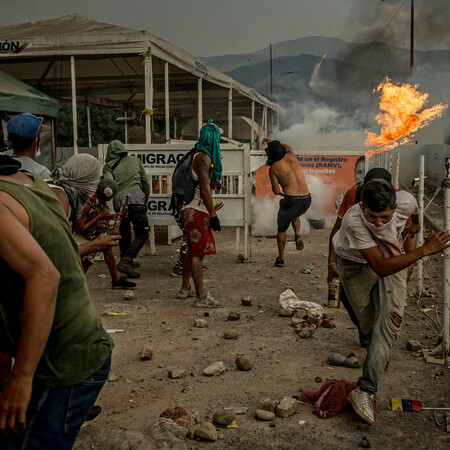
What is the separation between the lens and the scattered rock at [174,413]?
3358 millimetres

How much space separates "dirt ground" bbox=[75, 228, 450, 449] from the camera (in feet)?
10.4

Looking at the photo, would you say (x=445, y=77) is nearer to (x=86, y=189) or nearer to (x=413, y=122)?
(x=413, y=122)

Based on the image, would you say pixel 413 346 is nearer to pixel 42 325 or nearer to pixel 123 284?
pixel 42 325

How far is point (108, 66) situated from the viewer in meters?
13.6

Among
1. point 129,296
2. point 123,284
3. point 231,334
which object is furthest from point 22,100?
point 231,334

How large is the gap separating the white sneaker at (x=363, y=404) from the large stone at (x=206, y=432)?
871mm

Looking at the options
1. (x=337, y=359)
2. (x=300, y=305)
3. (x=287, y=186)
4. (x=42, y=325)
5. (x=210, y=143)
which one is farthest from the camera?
(x=287, y=186)

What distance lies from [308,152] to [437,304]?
22.9ft

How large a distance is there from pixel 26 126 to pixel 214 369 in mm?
2241

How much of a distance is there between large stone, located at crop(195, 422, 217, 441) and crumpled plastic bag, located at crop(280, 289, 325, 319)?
8.49 ft

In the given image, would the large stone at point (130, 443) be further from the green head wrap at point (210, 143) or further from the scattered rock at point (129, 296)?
the green head wrap at point (210, 143)

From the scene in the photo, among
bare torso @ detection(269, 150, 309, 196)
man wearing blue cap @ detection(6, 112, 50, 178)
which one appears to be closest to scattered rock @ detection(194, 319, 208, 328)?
man wearing blue cap @ detection(6, 112, 50, 178)

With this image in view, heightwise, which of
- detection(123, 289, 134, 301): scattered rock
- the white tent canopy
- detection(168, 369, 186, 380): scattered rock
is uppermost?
the white tent canopy

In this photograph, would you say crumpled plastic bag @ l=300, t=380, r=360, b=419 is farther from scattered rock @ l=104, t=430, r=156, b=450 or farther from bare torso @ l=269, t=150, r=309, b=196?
bare torso @ l=269, t=150, r=309, b=196
